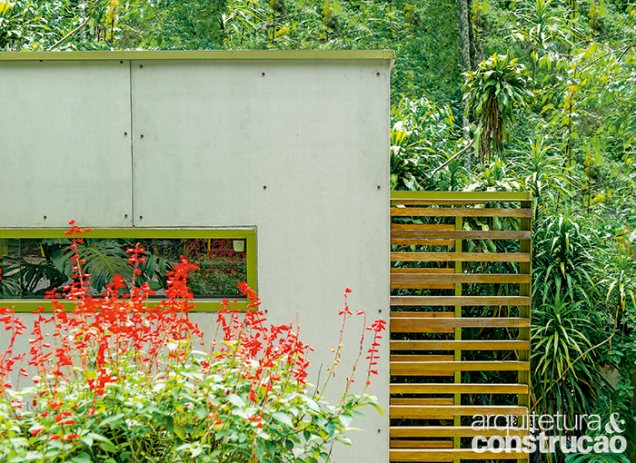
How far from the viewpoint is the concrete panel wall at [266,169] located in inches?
134

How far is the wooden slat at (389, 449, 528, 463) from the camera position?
12.0ft

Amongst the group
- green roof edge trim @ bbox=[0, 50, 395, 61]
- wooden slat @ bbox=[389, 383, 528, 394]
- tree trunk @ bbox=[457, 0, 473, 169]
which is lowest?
wooden slat @ bbox=[389, 383, 528, 394]

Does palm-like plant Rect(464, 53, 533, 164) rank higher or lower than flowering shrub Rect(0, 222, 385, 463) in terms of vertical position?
higher

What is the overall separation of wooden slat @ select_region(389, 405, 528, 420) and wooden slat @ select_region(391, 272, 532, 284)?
0.93 m

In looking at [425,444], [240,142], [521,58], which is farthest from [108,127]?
[521,58]

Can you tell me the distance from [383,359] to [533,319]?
71.2 inches

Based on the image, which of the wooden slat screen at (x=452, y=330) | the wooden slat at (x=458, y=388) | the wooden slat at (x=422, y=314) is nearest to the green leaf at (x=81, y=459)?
the wooden slat screen at (x=452, y=330)

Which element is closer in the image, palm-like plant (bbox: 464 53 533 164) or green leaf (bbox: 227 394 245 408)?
green leaf (bbox: 227 394 245 408)

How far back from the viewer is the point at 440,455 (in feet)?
12.1

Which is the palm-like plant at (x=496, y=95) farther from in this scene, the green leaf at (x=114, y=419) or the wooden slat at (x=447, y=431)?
the green leaf at (x=114, y=419)

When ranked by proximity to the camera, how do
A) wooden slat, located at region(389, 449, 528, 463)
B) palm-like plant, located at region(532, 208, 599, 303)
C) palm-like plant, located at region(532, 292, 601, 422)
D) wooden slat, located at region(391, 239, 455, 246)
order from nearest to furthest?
1. wooden slat, located at region(389, 449, 528, 463)
2. wooden slat, located at region(391, 239, 455, 246)
3. palm-like plant, located at region(532, 292, 601, 422)
4. palm-like plant, located at region(532, 208, 599, 303)

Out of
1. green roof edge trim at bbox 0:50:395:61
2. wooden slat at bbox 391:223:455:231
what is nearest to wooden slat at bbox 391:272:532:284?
wooden slat at bbox 391:223:455:231

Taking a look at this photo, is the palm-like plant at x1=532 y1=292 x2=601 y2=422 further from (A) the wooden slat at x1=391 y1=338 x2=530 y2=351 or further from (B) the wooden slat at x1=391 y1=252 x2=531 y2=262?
(B) the wooden slat at x1=391 y1=252 x2=531 y2=262

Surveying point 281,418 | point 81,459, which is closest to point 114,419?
point 81,459
